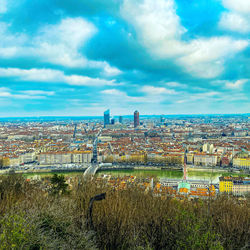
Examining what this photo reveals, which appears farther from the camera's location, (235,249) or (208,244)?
(235,249)

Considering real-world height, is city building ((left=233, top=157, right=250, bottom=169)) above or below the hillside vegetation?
below

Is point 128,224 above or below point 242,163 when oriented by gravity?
above

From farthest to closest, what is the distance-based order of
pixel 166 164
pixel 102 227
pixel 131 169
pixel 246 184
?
pixel 166 164 → pixel 131 169 → pixel 246 184 → pixel 102 227

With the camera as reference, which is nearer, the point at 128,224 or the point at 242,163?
the point at 128,224

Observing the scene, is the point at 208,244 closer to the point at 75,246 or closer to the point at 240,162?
the point at 75,246

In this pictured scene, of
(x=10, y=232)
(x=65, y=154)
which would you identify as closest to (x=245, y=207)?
(x=10, y=232)

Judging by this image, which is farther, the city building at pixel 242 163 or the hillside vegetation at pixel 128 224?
the city building at pixel 242 163

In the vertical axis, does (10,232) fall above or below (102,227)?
above

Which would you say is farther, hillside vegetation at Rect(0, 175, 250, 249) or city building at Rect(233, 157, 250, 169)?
city building at Rect(233, 157, 250, 169)

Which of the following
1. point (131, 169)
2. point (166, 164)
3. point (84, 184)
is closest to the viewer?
point (84, 184)

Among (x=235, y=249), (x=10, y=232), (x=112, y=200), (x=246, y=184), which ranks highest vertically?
(x=10, y=232)

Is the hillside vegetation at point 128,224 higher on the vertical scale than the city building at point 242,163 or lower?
higher
